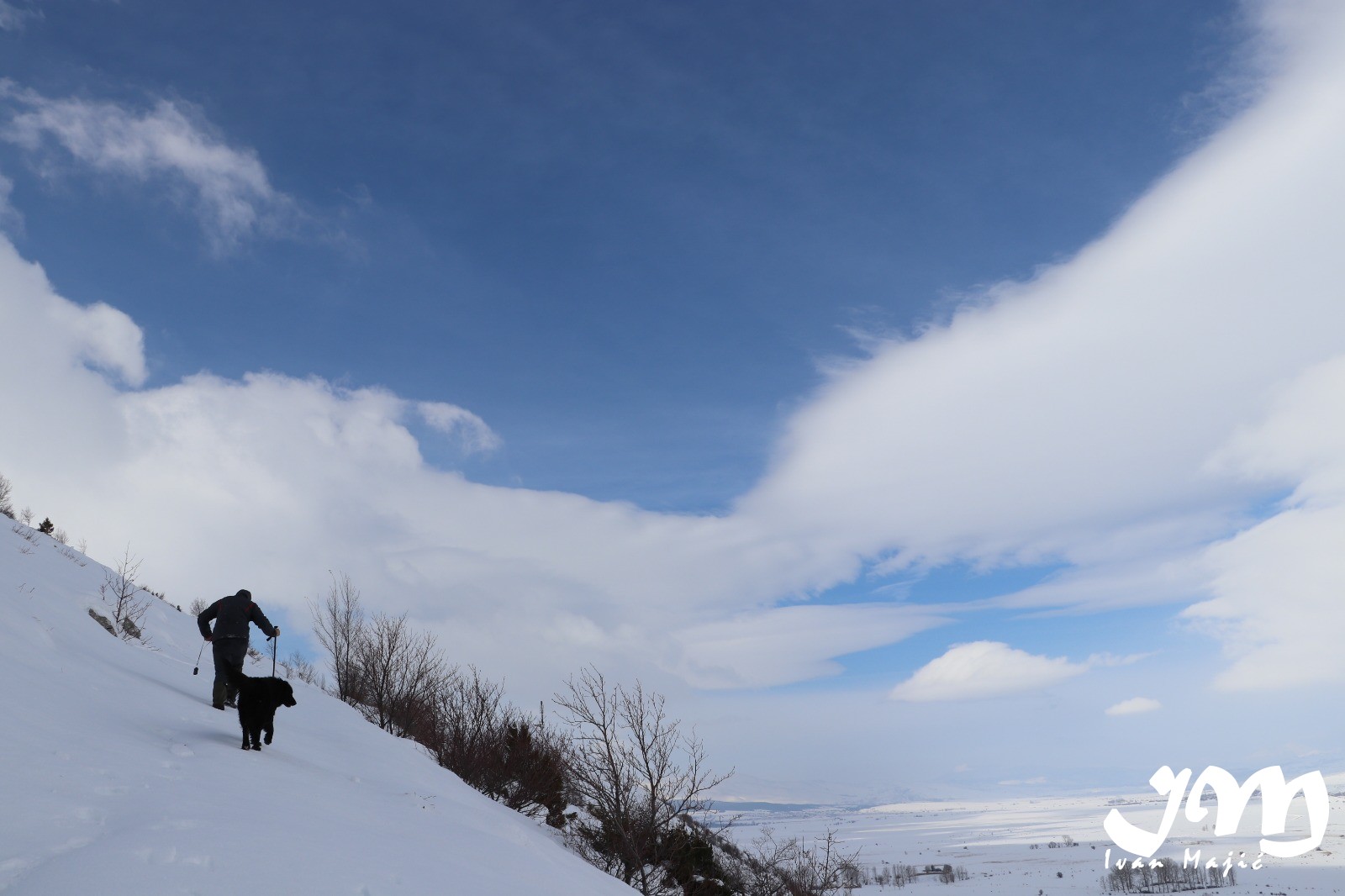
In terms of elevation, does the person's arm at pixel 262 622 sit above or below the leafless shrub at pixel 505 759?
above

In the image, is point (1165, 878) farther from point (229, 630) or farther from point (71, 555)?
point (229, 630)

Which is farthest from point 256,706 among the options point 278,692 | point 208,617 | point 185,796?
point 185,796

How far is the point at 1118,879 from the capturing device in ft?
415

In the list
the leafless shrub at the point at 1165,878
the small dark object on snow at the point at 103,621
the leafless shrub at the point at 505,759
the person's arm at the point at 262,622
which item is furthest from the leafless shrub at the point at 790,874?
the leafless shrub at the point at 1165,878

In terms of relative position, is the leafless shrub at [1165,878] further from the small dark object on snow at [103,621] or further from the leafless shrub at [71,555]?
the small dark object on snow at [103,621]

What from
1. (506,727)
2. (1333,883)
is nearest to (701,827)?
(506,727)

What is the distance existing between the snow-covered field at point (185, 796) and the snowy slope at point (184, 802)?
21 mm

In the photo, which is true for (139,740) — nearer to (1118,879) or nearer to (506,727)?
(506,727)

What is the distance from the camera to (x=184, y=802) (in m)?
6.65

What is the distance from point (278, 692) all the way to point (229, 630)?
1977 millimetres

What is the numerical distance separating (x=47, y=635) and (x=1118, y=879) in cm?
15661

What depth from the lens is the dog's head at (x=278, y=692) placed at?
403 inches

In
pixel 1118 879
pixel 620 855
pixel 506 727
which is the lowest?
pixel 1118 879

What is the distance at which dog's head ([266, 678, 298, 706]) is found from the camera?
1023cm
